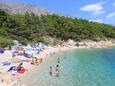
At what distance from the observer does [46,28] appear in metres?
99.8

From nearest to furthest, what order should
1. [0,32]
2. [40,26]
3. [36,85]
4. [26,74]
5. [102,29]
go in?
[36,85] < [26,74] < [0,32] < [40,26] < [102,29]

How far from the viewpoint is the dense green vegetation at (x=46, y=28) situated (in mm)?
85688

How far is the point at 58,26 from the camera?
10338 centimetres

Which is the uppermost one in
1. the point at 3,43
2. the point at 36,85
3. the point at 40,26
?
the point at 40,26

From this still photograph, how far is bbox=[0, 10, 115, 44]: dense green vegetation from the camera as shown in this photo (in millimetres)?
85688

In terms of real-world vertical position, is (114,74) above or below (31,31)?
below

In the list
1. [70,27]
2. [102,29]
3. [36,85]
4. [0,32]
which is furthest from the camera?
[102,29]

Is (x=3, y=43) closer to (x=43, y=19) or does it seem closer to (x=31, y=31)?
(x=31, y=31)

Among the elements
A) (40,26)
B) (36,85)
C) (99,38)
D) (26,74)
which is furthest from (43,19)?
(36,85)

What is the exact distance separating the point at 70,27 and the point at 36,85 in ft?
252

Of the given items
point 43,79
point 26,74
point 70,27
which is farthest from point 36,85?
point 70,27

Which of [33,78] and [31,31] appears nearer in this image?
[33,78]

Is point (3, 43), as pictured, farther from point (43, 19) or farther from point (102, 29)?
point (102, 29)

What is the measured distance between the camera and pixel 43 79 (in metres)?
32.5
